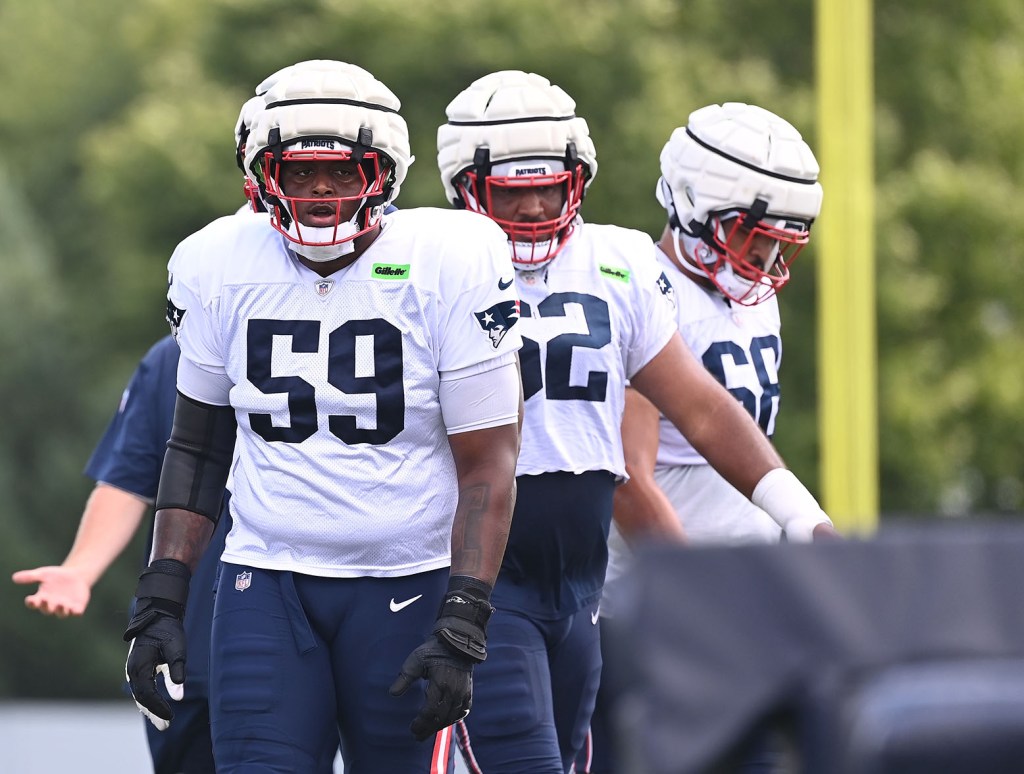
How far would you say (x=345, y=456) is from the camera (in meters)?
3.87

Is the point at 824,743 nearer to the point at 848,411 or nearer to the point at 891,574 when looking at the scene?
the point at 891,574

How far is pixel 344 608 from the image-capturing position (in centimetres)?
389

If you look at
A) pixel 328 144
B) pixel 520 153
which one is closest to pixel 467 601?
pixel 328 144

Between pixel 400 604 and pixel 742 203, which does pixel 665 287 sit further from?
pixel 400 604

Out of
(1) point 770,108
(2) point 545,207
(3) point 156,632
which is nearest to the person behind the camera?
(3) point 156,632

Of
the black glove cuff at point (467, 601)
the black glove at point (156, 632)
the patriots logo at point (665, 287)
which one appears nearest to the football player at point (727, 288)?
the patriots logo at point (665, 287)

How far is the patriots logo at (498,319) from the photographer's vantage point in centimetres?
390

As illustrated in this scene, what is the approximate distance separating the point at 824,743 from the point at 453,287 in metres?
1.89

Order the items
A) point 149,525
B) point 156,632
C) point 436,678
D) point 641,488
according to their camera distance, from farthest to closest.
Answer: point 149,525 < point 641,488 < point 156,632 < point 436,678

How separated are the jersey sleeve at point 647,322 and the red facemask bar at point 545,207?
0.21 meters

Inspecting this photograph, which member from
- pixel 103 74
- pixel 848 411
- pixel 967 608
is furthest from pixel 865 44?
pixel 103 74

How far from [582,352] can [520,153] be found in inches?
21.5

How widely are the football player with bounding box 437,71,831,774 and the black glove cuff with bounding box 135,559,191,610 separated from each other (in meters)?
0.75

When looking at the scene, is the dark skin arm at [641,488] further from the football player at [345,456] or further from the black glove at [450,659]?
the black glove at [450,659]
